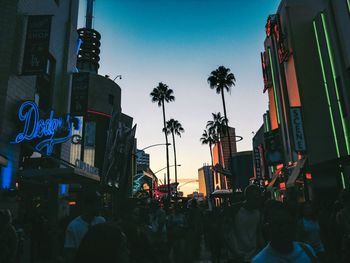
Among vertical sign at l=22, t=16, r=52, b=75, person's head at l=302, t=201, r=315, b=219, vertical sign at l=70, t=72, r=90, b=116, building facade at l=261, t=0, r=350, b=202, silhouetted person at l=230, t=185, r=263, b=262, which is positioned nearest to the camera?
silhouetted person at l=230, t=185, r=263, b=262

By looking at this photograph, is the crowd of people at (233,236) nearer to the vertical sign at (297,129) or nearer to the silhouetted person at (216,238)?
the silhouetted person at (216,238)

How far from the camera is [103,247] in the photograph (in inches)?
89.7

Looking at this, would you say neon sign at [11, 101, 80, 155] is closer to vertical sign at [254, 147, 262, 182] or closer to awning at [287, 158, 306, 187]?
awning at [287, 158, 306, 187]

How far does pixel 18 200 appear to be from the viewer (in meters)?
15.0

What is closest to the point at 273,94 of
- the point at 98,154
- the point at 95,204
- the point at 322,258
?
the point at 98,154

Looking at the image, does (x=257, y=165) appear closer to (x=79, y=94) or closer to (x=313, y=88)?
(x=313, y=88)

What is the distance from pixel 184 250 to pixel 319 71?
22145mm

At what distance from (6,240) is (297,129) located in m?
22.7

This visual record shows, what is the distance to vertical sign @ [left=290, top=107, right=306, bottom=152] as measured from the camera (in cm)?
2436

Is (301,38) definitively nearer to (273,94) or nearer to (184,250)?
(273,94)

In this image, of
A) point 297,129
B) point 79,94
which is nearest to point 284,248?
point 79,94

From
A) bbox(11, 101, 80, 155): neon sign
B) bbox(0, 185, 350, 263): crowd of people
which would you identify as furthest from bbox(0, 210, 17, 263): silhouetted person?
bbox(11, 101, 80, 155): neon sign

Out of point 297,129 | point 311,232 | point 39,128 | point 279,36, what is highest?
point 279,36

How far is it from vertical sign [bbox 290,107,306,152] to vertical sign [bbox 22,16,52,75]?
59.7 feet
